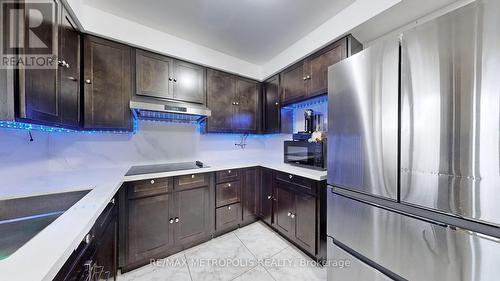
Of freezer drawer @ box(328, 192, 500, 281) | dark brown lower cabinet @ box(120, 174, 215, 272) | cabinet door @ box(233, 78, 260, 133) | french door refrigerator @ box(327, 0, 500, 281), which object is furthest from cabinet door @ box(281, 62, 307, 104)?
dark brown lower cabinet @ box(120, 174, 215, 272)

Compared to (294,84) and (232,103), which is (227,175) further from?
(294,84)

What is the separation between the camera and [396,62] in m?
1.01

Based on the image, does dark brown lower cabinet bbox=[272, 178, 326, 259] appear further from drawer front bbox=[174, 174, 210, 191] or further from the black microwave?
drawer front bbox=[174, 174, 210, 191]

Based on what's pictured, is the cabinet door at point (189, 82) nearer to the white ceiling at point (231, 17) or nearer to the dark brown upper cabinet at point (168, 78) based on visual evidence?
the dark brown upper cabinet at point (168, 78)

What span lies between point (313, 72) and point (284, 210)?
167cm

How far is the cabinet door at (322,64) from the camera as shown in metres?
1.66

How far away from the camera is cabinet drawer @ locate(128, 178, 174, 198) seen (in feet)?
5.17

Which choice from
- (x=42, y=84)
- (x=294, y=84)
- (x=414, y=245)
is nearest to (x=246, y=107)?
(x=294, y=84)

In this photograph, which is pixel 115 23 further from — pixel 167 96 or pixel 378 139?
pixel 378 139

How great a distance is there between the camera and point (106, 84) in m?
1.72

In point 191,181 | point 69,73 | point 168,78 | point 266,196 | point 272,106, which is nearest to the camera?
point 69,73

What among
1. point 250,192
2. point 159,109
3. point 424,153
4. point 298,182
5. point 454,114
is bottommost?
point 250,192

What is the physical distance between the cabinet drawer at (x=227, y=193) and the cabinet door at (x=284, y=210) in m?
0.50

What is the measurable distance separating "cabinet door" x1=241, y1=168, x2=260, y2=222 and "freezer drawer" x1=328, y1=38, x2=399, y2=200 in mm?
1209
